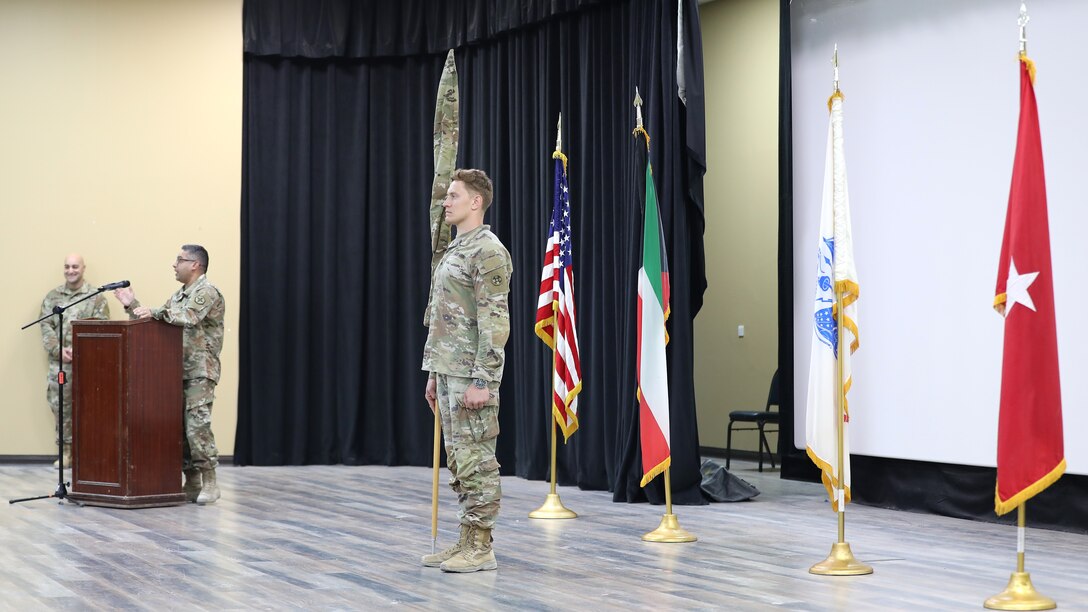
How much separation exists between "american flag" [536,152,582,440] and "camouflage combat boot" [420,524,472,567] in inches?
84.4

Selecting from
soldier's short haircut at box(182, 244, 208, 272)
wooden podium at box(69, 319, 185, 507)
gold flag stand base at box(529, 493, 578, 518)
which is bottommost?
gold flag stand base at box(529, 493, 578, 518)

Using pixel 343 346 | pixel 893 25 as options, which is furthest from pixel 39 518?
pixel 893 25

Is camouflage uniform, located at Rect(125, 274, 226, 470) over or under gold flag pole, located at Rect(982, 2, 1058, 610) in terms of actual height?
over

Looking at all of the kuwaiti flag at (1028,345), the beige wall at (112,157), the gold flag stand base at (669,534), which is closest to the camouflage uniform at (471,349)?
the gold flag stand base at (669,534)

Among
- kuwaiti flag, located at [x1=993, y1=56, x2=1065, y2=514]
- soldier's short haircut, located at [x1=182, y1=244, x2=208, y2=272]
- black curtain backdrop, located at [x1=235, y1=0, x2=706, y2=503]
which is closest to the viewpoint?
kuwaiti flag, located at [x1=993, y1=56, x2=1065, y2=514]

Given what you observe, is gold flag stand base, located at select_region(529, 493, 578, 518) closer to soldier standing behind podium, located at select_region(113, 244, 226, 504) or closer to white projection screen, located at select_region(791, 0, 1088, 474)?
white projection screen, located at select_region(791, 0, 1088, 474)

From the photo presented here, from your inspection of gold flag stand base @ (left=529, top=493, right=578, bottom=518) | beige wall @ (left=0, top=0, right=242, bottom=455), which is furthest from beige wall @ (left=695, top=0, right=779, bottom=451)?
beige wall @ (left=0, top=0, right=242, bottom=455)

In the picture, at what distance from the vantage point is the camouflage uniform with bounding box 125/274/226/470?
274 inches

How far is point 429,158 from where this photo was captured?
33.2ft

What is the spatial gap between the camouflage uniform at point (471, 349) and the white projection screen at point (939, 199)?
120 inches

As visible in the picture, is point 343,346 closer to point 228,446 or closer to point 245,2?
point 228,446

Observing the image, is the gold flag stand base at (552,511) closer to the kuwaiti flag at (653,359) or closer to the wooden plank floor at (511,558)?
the wooden plank floor at (511,558)

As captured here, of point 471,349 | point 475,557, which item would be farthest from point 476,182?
point 475,557

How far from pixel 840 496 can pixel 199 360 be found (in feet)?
13.2
